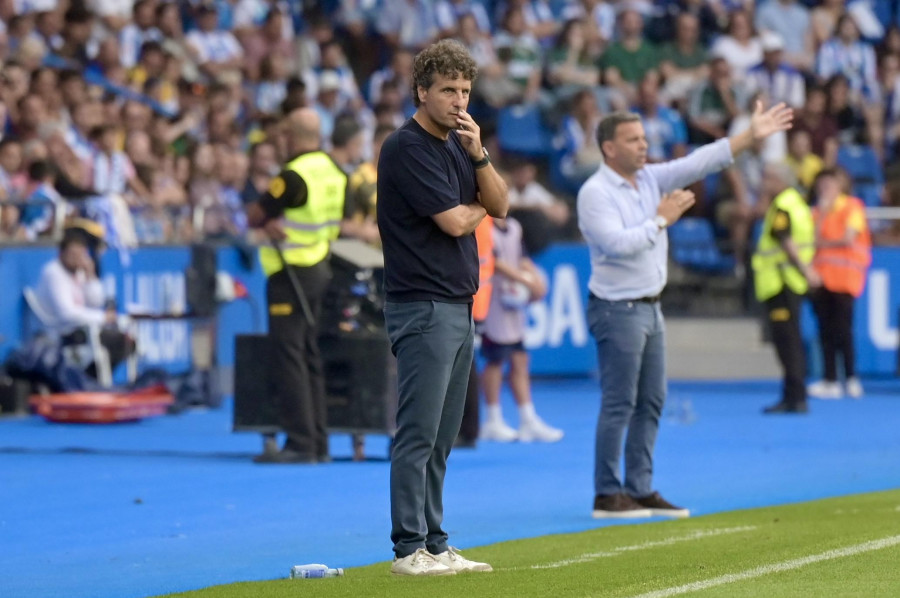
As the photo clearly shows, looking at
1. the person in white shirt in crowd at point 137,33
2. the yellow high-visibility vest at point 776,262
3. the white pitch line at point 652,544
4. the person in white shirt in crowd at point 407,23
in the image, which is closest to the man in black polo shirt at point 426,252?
the white pitch line at point 652,544

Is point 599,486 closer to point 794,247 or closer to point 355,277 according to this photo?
point 355,277

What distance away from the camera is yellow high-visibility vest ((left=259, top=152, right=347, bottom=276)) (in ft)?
41.1

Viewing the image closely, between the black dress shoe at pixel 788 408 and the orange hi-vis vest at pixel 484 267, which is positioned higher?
the orange hi-vis vest at pixel 484 267

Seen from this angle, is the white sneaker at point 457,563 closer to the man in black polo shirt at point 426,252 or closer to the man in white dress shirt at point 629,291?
the man in black polo shirt at point 426,252

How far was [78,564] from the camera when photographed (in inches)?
332

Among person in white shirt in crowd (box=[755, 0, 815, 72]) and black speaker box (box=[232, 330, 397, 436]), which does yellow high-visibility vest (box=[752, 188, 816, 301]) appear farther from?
person in white shirt in crowd (box=[755, 0, 815, 72])

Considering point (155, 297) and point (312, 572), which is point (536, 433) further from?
point (312, 572)

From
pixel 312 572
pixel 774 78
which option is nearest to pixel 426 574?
pixel 312 572

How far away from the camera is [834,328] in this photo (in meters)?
19.1

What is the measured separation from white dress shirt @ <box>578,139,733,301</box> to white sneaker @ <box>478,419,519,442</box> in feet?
15.4

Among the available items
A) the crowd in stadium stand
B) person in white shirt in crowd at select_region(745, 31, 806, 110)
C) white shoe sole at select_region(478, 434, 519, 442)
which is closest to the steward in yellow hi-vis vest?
the crowd in stadium stand

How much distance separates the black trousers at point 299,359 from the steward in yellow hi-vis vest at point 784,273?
19.2 feet

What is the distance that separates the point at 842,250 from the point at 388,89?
7.12 m

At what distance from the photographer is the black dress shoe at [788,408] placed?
17.2 meters
